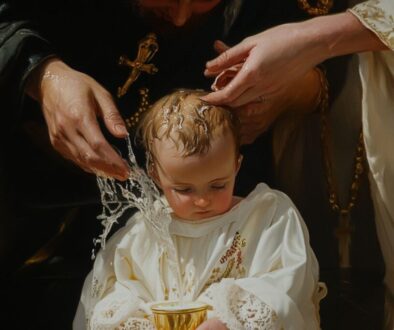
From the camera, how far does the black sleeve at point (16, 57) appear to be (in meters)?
1.52

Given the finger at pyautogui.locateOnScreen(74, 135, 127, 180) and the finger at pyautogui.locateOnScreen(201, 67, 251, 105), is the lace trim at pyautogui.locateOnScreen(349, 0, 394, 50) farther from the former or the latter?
the finger at pyautogui.locateOnScreen(74, 135, 127, 180)

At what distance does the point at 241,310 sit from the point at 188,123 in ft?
0.85

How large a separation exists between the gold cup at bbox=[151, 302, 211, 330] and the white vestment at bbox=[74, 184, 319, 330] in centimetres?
2

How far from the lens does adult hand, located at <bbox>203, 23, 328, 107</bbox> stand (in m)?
1.40

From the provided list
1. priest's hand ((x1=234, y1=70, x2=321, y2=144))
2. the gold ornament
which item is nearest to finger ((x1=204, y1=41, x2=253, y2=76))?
priest's hand ((x1=234, y1=70, x2=321, y2=144))

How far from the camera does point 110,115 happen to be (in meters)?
1.41

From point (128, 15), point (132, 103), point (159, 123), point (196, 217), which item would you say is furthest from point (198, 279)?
point (128, 15)

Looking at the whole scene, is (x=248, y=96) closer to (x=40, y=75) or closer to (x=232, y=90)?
(x=232, y=90)

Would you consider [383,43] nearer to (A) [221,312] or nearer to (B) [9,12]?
(A) [221,312]

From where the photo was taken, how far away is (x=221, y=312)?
129 cm

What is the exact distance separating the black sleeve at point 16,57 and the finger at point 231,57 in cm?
27

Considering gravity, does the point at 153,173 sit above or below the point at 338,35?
below

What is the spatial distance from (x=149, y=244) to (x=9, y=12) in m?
0.47

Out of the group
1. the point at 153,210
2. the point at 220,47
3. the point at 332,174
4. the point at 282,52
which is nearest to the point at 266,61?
the point at 282,52
